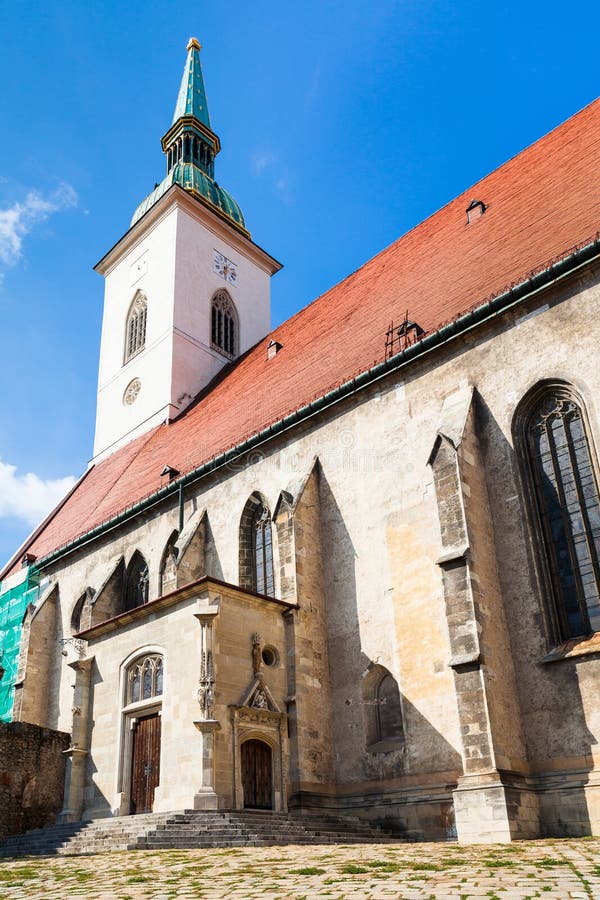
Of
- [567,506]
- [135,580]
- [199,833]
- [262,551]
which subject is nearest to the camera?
[199,833]

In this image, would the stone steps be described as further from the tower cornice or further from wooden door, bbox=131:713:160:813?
the tower cornice

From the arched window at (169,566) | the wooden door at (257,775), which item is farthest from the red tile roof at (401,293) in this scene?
the wooden door at (257,775)

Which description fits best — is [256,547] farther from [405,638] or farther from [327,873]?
[327,873]

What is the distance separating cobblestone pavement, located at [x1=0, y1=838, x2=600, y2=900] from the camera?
20.6 ft

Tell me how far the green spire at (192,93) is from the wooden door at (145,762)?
28.7 m

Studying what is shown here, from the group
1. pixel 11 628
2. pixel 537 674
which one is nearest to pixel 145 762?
pixel 537 674

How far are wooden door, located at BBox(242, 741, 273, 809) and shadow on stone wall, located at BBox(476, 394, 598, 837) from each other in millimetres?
4616

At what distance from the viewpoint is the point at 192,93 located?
37312 millimetres

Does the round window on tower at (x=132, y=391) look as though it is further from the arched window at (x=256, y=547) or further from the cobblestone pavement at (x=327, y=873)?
the cobblestone pavement at (x=327, y=873)

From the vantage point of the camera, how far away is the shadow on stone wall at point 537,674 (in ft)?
37.0

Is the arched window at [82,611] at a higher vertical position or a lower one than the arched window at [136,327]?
lower

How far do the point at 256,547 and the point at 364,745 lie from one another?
5426mm

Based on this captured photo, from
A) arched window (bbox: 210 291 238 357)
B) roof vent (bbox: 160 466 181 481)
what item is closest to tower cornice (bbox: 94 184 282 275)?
arched window (bbox: 210 291 238 357)

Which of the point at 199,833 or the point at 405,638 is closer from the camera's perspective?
the point at 199,833
